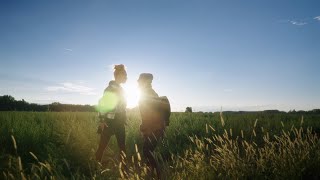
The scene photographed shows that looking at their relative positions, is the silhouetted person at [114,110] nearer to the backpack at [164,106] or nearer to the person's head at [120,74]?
the person's head at [120,74]

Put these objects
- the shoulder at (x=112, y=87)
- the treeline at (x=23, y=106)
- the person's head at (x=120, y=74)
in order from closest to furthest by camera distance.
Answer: the shoulder at (x=112, y=87)
the person's head at (x=120, y=74)
the treeline at (x=23, y=106)

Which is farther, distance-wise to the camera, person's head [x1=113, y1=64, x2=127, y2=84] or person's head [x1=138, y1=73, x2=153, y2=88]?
person's head [x1=113, y1=64, x2=127, y2=84]

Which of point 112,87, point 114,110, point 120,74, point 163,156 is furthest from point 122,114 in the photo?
point 163,156

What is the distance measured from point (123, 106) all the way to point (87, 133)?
2.89 metres

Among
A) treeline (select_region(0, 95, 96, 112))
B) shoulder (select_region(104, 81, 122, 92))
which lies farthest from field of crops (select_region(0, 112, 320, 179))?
treeline (select_region(0, 95, 96, 112))

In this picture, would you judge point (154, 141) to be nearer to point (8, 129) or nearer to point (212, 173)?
point (212, 173)

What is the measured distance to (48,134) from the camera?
8992 mm

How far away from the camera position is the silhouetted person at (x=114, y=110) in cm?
679

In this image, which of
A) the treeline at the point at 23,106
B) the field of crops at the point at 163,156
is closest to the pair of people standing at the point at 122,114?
the field of crops at the point at 163,156

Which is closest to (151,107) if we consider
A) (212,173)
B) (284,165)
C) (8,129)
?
(212,173)

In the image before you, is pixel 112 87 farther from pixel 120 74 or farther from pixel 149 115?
pixel 149 115

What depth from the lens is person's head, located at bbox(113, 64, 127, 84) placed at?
695 cm

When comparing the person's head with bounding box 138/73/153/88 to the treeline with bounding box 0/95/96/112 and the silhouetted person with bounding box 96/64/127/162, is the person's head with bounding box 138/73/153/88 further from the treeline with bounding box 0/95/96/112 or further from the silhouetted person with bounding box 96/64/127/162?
the treeline with bounding box 0/95/96/112

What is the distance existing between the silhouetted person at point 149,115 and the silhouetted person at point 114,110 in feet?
2.27
